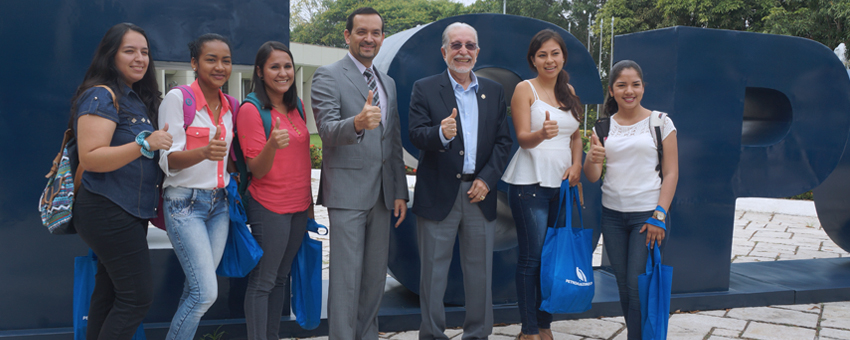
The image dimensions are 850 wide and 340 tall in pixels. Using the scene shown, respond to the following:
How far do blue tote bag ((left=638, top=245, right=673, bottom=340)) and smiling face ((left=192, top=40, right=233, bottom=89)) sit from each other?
2.49 meters

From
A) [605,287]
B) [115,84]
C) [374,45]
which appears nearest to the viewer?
[115,84]

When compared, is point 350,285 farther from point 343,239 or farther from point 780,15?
point 780,15

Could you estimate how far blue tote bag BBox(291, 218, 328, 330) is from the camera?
3.61 m

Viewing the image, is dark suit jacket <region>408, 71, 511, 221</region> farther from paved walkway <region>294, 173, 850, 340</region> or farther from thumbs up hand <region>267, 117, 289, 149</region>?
paved walkway <region>294, 173, 850, 340</region>

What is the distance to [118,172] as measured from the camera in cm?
275

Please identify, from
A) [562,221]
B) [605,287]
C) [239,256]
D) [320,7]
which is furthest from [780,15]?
[320,7]

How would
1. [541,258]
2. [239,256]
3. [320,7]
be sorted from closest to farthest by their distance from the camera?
1. [239,256]
2. [541,258]
3. [320,7]

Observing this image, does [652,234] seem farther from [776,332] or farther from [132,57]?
[132,57]

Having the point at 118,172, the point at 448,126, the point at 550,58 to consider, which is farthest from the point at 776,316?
the point at 118,172

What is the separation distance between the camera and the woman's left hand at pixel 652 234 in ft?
11.0

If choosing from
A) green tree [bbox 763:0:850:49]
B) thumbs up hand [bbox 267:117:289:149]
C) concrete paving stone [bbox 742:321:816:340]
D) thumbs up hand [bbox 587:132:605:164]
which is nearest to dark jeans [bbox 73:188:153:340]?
thumbs up hand [bbox 267:117:289:149]

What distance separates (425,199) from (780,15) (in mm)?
19195

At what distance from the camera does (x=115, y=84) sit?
2801 millimetres

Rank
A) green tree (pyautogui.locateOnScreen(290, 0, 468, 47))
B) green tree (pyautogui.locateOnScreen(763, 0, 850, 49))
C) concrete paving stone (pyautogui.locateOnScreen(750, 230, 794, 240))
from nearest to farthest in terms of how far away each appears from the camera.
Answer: concrete paving stone (pyautogui.locateOnScreen(750, 230, 794, 240)), green tree (pyautogui.locateOnScreen(763, 0, 850, 49)), green tree (pyautogui.locateOnScreen(290, 0, 468, 47))
